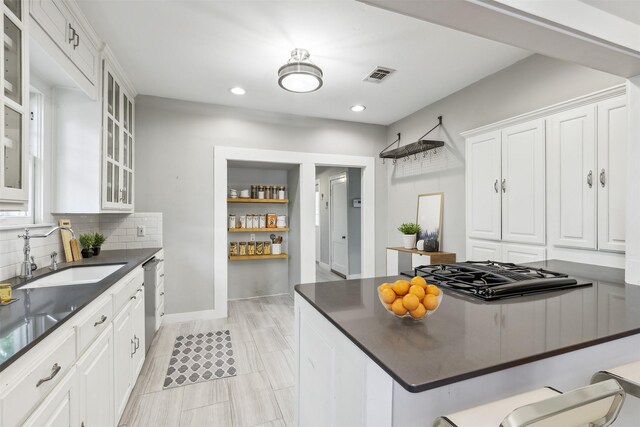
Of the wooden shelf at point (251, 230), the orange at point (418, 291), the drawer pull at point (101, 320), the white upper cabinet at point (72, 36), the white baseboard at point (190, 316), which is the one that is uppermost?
the white upper cabinet at point (72, 36)

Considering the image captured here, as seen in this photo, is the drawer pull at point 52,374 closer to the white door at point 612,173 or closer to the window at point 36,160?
the window at point 36,160

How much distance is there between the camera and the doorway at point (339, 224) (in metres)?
5.84

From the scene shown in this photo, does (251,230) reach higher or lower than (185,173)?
lower

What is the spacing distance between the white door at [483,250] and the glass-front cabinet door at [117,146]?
11.0 ft

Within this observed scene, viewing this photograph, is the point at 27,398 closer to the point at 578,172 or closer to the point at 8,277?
the point at 8,277

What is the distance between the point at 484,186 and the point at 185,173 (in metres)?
3.31

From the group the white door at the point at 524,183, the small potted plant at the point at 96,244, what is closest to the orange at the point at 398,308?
the white door at the point at 524,183

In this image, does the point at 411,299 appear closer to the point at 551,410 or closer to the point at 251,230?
the point at 551,410

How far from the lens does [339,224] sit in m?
6.24

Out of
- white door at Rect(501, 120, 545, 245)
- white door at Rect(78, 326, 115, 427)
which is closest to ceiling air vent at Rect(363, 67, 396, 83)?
white door at Rect(501, 120, 545, 245)

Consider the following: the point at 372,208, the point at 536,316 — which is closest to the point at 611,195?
the point at 536,316

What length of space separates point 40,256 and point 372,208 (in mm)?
3698

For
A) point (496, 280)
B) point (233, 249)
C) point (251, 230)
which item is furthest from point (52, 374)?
point (233, 249)

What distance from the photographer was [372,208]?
4512 mm
